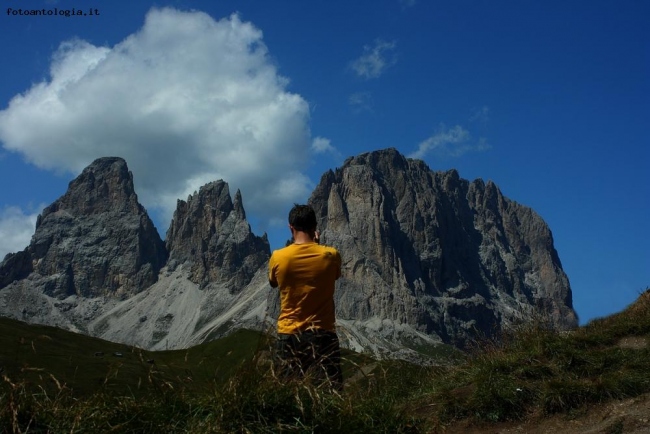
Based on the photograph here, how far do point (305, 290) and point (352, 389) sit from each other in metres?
1.51

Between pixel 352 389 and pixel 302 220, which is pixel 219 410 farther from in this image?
pixel 302 220

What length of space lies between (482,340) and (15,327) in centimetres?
16189

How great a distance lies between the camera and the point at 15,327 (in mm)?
151500

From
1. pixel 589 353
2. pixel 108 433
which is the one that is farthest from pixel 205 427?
pixel 589 353

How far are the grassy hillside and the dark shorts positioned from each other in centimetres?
21

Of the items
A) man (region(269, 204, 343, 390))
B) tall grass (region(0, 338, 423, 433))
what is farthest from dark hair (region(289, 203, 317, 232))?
tall grass (region(0, 338, 423, 433))

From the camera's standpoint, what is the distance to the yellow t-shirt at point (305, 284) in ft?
24.5

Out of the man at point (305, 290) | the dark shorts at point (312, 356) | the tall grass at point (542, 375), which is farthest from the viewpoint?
the tall grass at point (542, 375)

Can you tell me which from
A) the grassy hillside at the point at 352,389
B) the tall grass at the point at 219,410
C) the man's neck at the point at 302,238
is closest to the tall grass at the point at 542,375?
the grassy hillside at the point at 352,389

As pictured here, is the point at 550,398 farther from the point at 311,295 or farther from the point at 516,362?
the point at 311,295

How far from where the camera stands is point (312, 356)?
664 centimetres

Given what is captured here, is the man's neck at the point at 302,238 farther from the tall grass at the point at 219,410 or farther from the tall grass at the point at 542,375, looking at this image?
the tall grass at the point at 542,375

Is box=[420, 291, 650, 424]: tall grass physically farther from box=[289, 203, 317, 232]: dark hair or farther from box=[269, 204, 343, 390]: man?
box=[289, 203, 317, 232]: dark hair

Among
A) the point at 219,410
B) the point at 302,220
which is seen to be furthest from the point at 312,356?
the point at 302,220
